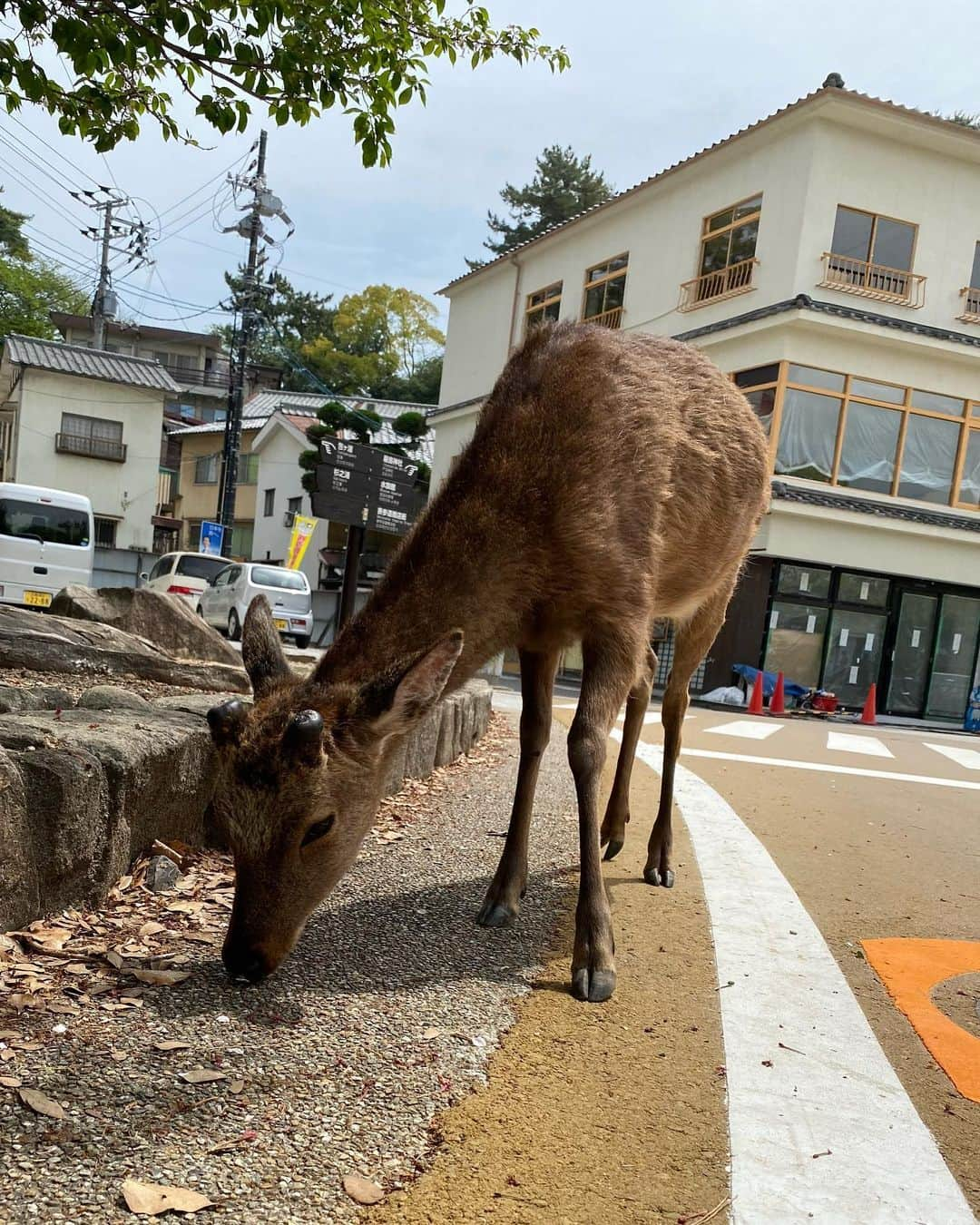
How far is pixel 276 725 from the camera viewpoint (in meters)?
2.69

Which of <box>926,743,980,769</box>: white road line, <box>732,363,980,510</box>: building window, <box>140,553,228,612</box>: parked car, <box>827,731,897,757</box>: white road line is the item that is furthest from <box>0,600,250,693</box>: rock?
<box>140,553,228,612</box>: parked car

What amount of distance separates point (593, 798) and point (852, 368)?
758 inches

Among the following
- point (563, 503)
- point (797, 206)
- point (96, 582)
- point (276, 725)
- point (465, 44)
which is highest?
point (797, 206)

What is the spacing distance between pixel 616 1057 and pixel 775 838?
3155 mm

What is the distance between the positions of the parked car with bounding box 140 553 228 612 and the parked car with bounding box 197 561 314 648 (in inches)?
60.3

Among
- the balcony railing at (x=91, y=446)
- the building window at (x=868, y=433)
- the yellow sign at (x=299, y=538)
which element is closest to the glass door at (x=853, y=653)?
the building window at (x=868, y=433)

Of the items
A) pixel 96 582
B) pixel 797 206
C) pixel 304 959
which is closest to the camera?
pixel 304 959

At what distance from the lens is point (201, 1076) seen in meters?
2.21

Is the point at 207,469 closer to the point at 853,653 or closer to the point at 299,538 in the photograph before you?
the point at 299,538

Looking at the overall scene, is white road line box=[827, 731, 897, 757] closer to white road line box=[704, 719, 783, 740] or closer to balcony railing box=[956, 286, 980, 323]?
white road line box=[704, 719, 783, 740]

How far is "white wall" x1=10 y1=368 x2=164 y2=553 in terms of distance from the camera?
Answer: 3472cm

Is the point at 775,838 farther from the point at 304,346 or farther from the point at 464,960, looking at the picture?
the point at 304,346

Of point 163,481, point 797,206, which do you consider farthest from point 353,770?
point 163,481

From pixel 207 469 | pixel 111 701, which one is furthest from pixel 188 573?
pixel 207 469
